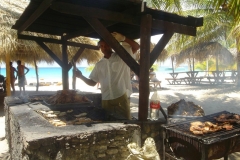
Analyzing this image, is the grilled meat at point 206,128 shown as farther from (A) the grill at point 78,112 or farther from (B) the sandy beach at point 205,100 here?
(B) the sandy beach at point 205,100

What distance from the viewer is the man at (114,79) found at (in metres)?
3.84

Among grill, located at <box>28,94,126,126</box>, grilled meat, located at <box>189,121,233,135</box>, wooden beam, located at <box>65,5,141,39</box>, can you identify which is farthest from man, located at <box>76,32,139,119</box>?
grilled meat, located at <box>189,121,233,135</box>

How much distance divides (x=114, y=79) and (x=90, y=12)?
125cm

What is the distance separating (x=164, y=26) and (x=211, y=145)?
186 centimetres

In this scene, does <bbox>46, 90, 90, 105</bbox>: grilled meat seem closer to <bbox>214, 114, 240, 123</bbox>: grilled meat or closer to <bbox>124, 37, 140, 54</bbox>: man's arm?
<bbox>124, 37, 140, 54</bbox>: man's arm

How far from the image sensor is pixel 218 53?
20578mm

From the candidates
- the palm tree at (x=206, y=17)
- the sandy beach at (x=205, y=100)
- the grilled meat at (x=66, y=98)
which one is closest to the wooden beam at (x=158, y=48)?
the grilled meat at (x=66, y=98)

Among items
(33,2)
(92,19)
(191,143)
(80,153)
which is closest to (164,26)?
(92,19)

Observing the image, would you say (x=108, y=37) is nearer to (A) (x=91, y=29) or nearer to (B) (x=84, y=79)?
(B) (x=84, y=79)

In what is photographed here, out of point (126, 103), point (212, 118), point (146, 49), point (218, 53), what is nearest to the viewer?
point (146, 49)

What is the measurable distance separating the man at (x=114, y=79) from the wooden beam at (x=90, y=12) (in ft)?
1.63

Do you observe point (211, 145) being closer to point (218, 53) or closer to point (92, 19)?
point (92, 19)

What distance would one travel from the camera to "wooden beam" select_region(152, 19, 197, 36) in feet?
11.3

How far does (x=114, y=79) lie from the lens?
3.84m
